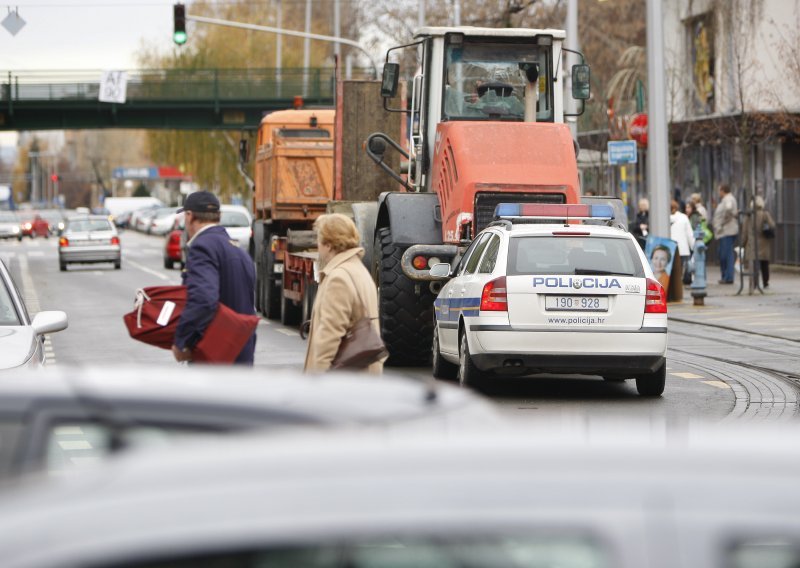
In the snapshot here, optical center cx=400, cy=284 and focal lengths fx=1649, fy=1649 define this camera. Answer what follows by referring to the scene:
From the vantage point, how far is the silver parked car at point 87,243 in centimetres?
4634

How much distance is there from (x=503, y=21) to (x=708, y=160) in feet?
41.4

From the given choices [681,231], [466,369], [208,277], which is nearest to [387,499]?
[208,277]

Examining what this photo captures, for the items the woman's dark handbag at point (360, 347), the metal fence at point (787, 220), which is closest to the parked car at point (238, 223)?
the metal fence at point (787, 220)

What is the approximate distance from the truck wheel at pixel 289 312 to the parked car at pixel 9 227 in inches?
2454

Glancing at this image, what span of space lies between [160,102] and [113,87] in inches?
117

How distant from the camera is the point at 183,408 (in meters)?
2.80

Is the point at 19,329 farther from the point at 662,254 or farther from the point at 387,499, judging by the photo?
the point at 662,254

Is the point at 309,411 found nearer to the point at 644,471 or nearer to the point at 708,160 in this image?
the point at 644,471

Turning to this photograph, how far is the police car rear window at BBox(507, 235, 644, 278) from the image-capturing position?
45.0 ft

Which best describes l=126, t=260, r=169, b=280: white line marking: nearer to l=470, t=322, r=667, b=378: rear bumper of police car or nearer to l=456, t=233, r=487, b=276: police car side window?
l=456, t=233, r=487, b=276: police car side window

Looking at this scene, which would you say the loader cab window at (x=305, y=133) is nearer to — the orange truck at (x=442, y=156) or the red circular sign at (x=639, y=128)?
the orange truck at (x=442, y=156)

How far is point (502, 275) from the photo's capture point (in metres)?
13.6

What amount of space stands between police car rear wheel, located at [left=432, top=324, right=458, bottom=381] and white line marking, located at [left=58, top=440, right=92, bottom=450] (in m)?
12.0

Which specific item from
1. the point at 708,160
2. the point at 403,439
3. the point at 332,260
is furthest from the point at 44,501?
the point at 708,160
